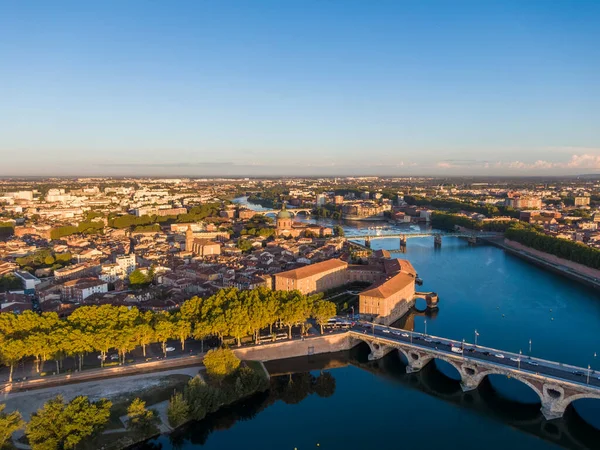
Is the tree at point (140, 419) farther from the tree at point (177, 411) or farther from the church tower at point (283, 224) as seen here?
the church tower at point (283, 224)

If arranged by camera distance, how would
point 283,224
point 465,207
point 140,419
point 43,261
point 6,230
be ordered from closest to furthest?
Answer: 1. point 140,419
2. point 43,261
3. point 283,224
4. point 6,230
5. point 465,207

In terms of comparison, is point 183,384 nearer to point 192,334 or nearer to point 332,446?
point 192,334

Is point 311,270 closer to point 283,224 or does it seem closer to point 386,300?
point 386,300

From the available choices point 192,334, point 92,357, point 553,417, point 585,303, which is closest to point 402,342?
point 553,417

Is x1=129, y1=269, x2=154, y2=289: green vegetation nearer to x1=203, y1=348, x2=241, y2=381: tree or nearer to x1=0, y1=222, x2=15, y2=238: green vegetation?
x1=203, y1=348, x2=241, y2=381: tree

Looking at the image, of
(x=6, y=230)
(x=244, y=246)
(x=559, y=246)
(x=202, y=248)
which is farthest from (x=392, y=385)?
(x=6, y=230)

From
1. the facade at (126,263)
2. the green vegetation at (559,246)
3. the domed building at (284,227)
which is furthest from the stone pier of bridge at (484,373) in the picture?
the domed building at (284,227)
